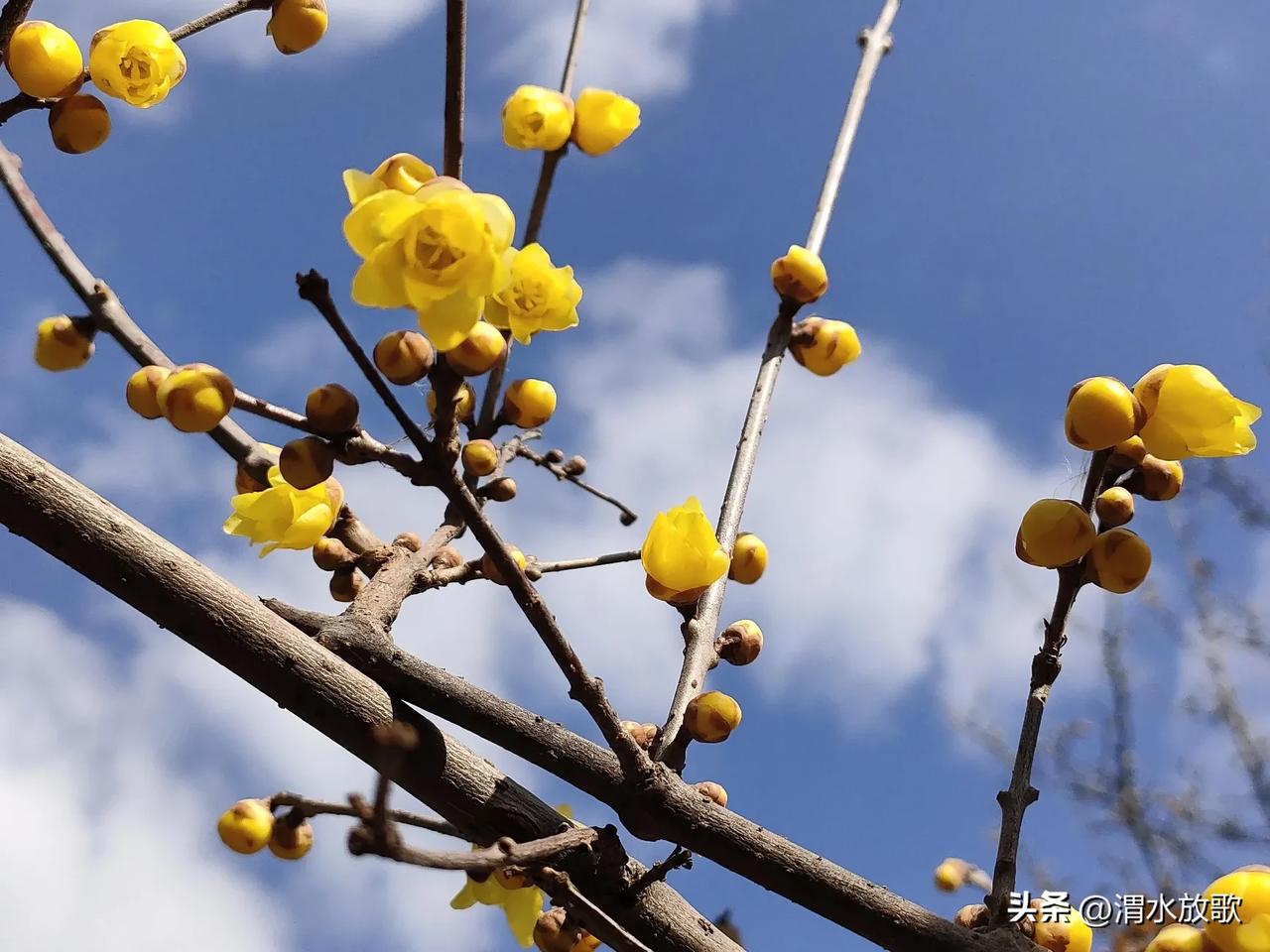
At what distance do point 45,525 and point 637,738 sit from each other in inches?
29.6

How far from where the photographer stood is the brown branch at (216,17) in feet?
5.22

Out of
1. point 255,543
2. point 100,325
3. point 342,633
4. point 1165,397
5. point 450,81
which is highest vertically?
point 1165,397

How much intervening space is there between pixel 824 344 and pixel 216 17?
110 cm

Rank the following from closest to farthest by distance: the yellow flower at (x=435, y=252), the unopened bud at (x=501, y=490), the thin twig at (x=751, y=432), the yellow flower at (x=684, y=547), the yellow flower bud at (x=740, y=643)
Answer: the yellow flower at (x=435, y=252), the yellow flower at (x=684, y=547), the thin twig at (x=751, y=432), the yellow flower bud at (x=740, y=643), the unopened bud at (x=501, y=490)

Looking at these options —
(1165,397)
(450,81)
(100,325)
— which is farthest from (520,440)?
(1165,397)

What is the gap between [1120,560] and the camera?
1.24 metres

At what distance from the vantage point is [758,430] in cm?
168

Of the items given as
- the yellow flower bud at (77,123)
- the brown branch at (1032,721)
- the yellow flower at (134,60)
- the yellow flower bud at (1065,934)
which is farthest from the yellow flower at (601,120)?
the yellow flower bud at (1065,934)

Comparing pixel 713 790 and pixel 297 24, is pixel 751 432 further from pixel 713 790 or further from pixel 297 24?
pixel 297 24

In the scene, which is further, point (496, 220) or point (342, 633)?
point (342, 633)

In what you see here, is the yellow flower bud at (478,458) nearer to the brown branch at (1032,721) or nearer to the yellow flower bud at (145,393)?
the yellow flower bud at (145,393)

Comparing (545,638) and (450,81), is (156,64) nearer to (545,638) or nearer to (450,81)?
(450,81)

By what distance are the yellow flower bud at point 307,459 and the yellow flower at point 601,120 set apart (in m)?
0.91

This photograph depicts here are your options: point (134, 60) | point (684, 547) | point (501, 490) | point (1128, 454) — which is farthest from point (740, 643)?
point (134, 60)
